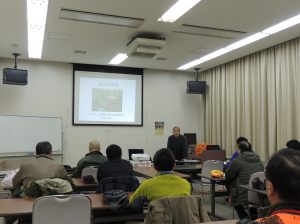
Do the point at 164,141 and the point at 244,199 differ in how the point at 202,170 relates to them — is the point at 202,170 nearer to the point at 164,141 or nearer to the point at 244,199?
the point at 244,199

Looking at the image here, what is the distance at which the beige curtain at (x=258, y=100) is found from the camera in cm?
681

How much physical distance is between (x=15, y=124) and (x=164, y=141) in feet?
13.6

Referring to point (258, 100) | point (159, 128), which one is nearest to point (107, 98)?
point (159, 128)

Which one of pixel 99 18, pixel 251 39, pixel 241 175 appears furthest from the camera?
pixel 251 39

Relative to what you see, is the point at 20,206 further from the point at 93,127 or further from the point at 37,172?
the point at 93,127

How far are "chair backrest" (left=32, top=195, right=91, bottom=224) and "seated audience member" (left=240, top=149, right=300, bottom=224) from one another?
175 cm

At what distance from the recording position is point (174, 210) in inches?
96.5

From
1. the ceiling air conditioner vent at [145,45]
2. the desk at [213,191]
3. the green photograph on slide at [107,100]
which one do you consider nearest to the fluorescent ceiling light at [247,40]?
the ceiling air conditioner vent at [145,45]

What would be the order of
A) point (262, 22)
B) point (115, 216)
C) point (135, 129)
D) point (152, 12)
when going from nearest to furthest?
point (115, 216), point (152, 12), point (262, 22), point (135, 129)

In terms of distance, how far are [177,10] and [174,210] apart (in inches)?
137

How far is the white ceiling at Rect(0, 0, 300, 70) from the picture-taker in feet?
15.9

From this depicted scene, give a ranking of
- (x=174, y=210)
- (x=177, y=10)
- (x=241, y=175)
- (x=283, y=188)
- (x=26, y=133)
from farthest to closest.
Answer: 1. (x=26, y=133)
2. (x=177, y=10)
3. (x=241, y=175)
4. (x=174, y=210)
5. (x=283, y=188)

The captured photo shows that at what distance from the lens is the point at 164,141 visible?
9.94 metres

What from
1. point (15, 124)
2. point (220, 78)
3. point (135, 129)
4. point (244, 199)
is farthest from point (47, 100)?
point (244, 199)
